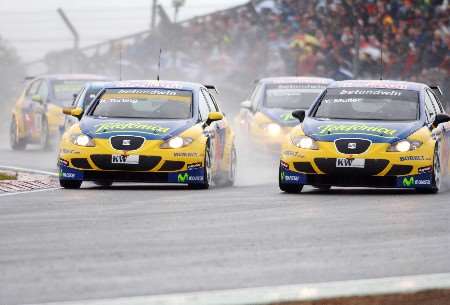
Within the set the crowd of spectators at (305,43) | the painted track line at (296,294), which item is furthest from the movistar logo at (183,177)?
the crowd of spectators at (305,43)

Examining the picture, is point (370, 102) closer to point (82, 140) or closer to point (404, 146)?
point (404, 146)

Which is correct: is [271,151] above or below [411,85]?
below

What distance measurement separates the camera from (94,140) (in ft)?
53.9

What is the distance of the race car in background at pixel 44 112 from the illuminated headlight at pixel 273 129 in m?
4.67

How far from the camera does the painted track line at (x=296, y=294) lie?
19.4 ft

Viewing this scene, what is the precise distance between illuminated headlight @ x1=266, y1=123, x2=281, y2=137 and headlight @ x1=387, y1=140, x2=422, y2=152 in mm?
9330

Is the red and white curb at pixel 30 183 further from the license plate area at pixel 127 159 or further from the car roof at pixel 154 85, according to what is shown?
the car roof at pixel 154 85

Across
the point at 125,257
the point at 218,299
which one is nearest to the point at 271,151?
the point at 125,257

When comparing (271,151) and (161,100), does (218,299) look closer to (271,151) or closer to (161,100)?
(161,100)

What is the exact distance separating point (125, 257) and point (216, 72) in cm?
3427

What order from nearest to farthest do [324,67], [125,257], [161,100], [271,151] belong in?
[125,257] < [161,100] < [271,151] < [324,67]

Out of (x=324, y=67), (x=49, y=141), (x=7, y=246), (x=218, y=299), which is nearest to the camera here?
(x=218, y=299)

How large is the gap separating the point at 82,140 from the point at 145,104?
1.62 meters

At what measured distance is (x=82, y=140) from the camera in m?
16.5
